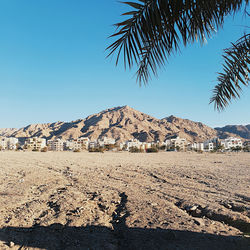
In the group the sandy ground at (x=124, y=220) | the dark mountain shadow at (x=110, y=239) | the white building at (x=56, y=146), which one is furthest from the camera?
the white building at (x=56, y=146)

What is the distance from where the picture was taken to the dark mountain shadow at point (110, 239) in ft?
8.77

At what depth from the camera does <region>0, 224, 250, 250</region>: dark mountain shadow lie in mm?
2672

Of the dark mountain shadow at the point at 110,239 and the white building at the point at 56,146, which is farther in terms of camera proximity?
the white building at the point at 56,146

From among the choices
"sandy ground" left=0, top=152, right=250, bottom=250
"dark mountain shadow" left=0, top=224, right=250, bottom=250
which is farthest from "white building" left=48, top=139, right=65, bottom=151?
"dark mountain shadow" left=0, top=224, right=250, bottom=250

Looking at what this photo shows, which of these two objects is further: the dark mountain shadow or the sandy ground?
the sandy ground

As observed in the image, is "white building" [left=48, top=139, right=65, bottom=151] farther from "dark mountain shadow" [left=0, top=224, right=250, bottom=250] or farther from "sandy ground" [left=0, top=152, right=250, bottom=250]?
"dark mountain shadow" [left=0, top=224, right=250, bottom=250]

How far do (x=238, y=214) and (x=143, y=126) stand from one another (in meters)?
193

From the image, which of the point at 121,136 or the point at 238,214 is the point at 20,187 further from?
the point at 121,136

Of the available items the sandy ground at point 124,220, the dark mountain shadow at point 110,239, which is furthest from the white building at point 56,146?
the dark mountain shadow at point 110,239

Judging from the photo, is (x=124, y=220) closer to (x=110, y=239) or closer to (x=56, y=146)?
(x=110, y=239)

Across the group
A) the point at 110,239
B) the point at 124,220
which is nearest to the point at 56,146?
the point at 124,220

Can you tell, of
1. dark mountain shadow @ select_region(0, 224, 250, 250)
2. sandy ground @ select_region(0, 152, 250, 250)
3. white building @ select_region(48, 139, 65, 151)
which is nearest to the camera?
dark mountain shadow @ select_region(0, 224, 250, 250)

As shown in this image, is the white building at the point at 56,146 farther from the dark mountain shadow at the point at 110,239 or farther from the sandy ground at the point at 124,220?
the dark mountain shadow at the point at 110,239

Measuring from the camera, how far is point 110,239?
9.63ft
